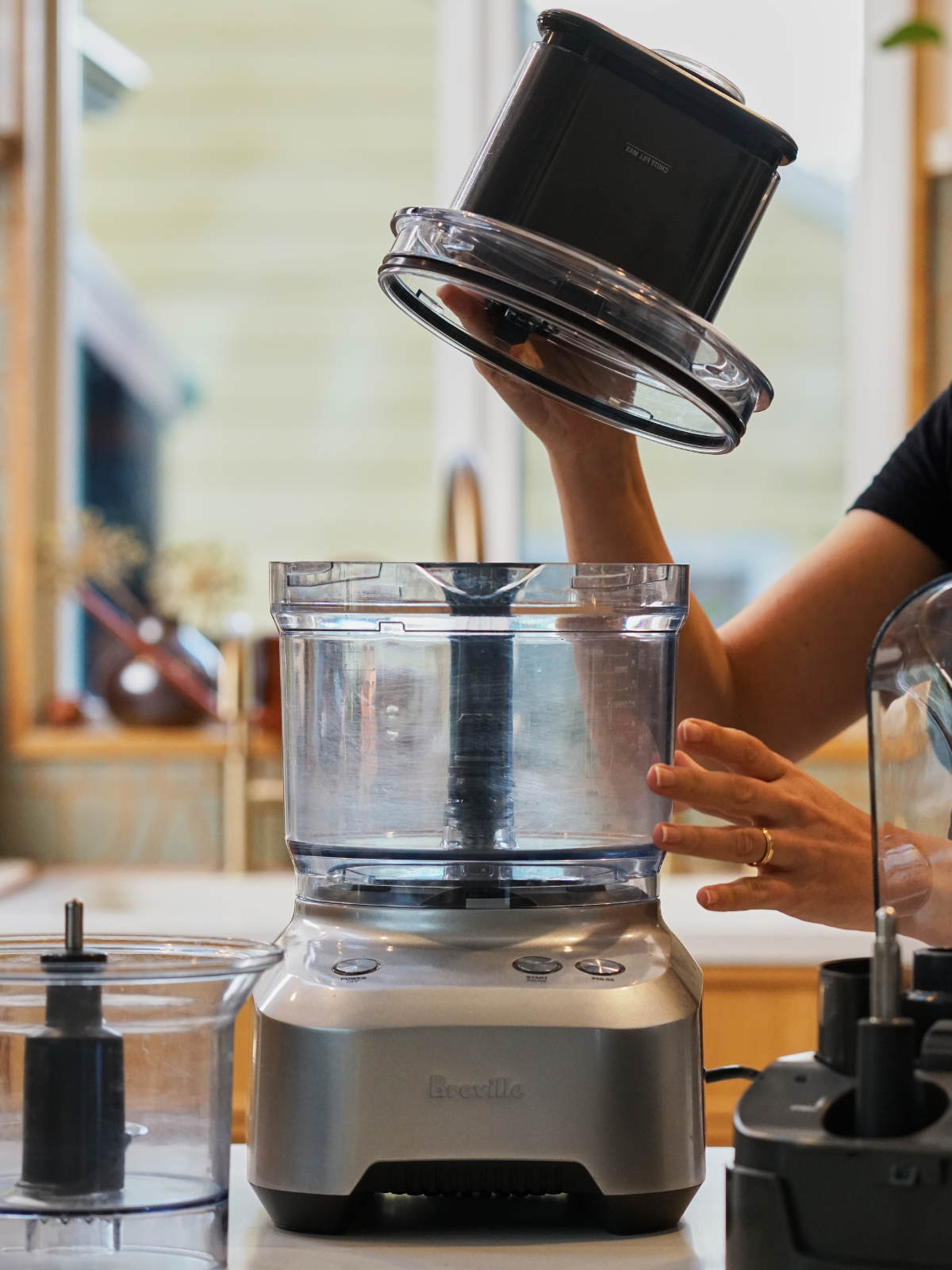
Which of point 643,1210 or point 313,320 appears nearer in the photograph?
point 643,1210

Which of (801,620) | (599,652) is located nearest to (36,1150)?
(599,652)

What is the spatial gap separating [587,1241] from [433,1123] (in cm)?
9

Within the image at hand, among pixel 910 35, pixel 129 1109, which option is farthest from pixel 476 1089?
pixel 910 35

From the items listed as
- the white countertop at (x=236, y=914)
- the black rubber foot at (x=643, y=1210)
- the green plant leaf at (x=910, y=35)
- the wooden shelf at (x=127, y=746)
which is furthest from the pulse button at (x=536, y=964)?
the wooden shelf at (x=127, y=746)

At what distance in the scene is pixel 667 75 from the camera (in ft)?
2.51

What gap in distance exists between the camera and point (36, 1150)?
615 mm

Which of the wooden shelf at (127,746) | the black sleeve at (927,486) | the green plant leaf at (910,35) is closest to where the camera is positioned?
the black sleeve at (927,486)

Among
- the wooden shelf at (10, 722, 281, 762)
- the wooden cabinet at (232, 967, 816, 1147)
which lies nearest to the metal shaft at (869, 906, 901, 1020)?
the wooden cabinet at (232, 967, 816, 1147)

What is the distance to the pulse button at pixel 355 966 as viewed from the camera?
28.5 inches

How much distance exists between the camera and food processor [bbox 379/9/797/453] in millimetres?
740

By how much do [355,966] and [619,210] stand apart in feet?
1.28

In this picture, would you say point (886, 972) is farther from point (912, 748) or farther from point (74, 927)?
point (74, 927)

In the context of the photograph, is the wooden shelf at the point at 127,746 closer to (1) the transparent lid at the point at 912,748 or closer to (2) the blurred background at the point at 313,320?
(2) the blurred background at the point at 313,320

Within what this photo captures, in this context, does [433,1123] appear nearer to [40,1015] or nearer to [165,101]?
[40,1015]
